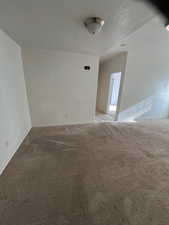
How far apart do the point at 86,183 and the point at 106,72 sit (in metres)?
4.82

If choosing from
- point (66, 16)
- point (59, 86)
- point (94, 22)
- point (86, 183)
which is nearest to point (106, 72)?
point (59, 86)

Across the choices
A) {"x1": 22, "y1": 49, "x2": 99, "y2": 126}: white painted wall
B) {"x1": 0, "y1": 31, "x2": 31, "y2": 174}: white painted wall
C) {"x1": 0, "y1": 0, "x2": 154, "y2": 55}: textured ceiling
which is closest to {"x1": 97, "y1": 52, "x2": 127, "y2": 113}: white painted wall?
{"x1": 22, "y1": 49, "x2": 99, "y2": 126}: white painted wall

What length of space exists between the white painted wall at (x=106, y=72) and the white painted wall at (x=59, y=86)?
3.71ft

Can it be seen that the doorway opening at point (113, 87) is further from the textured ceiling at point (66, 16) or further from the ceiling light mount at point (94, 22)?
the ceiling light mount at point (94, 22)

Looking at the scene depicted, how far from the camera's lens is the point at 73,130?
3.10 m

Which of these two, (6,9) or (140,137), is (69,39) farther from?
(140,137)

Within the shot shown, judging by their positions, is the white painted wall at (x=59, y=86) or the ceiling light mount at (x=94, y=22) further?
the white painted wall at (x=59, y=86)

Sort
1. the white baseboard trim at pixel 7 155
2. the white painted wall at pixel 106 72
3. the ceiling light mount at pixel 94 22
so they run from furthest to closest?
the white painted wall at pixel 106 72 → the white baseboard trim at pixel 7 155 → the ceiling light mount at pixel 94 22

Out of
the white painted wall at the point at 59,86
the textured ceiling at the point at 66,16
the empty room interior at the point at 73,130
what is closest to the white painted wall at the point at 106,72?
the empty room interior at the point at 73,130

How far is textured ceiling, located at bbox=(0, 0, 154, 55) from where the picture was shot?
1.15 m

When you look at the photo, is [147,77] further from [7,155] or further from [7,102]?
[7,155]

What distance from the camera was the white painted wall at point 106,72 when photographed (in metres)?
3.85

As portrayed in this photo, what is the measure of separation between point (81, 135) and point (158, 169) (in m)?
1.73

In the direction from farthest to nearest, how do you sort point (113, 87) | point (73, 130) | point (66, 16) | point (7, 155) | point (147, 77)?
point (113, 87) < point (147, 77) < point (73, 130) < point (7, 155) < point (66, 16)
